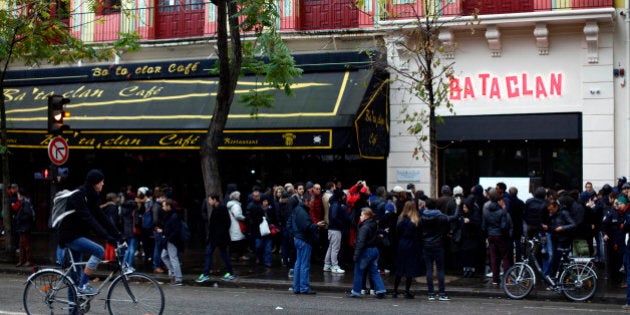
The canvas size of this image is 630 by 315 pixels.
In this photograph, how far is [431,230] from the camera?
1316cm

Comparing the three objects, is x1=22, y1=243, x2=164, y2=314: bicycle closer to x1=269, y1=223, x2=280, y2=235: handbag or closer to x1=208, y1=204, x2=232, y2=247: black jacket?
x1=208, y1=204, x2=232, y2=247: black jacket

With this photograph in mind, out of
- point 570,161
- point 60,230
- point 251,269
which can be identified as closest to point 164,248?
point 251,269

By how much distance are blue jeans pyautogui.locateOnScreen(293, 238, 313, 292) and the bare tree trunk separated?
12.3 ft

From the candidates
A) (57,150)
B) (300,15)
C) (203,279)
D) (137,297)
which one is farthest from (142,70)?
(137,297)

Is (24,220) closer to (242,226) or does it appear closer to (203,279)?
(242,226)

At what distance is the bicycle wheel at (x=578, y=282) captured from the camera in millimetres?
12891

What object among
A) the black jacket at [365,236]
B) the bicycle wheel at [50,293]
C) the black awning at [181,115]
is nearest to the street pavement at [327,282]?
the black jacket at [365,236]

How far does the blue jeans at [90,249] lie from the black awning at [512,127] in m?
12.5

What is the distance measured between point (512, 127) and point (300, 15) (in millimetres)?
7032

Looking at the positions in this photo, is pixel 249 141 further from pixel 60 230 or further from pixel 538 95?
pixel 60 230

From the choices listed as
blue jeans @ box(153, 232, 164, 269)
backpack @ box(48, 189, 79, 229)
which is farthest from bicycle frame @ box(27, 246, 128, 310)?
blue jeans @ box(153, 232, 164, 269)

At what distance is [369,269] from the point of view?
13133 millimetres

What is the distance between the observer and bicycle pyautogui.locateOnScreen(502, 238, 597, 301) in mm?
12930

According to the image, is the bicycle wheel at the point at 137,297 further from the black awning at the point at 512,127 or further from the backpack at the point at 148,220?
the black awning at the point at 512,127
